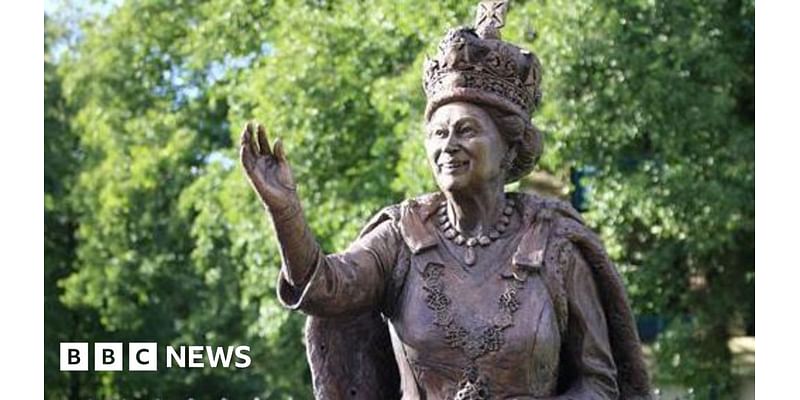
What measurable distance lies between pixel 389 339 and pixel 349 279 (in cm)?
42

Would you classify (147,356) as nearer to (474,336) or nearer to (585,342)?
(585,342)

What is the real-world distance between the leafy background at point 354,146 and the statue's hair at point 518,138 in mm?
14168

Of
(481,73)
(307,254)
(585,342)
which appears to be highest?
(481,73)

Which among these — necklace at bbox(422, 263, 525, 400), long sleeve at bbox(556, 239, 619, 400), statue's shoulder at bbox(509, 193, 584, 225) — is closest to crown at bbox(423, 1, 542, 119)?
statue's shoulder at bbox(509, 193, 584, 225)

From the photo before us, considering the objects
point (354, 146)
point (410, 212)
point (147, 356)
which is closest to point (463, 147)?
point (410, 212)

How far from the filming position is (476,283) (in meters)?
8.92

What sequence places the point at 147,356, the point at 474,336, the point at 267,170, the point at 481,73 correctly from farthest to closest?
the point at 147,356 < the point at 481,73 < the point at 474,336 < the point at 267,170

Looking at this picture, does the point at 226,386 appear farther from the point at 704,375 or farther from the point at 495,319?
the point at 495,319

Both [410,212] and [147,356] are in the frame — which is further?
[147,356]

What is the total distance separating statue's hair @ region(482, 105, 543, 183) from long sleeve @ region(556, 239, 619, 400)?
400 millimetres

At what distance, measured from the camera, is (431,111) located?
909 cm

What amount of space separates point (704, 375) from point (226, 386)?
8328 millimetres

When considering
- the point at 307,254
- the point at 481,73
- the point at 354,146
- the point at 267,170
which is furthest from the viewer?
the point at 354,146

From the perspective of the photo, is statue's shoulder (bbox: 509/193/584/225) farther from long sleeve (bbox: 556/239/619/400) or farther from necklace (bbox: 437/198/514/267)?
long sleeve (bbox: 556/239/619/400)
